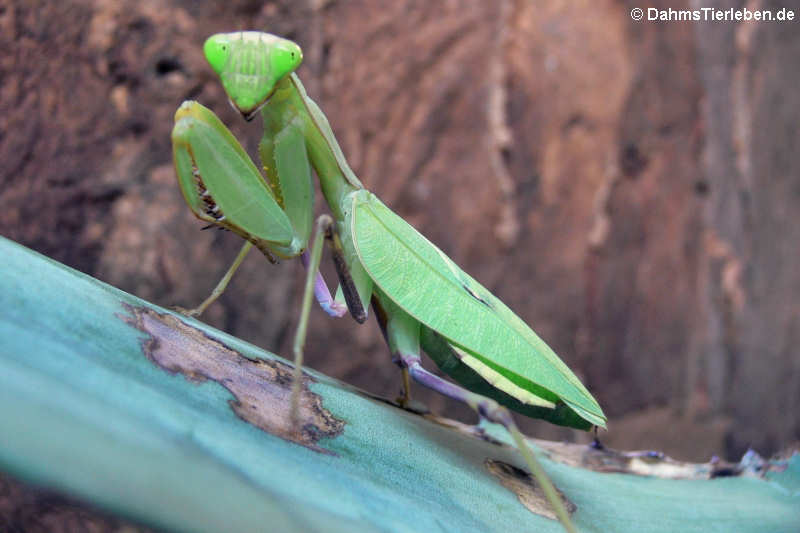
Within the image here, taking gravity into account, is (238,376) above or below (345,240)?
below

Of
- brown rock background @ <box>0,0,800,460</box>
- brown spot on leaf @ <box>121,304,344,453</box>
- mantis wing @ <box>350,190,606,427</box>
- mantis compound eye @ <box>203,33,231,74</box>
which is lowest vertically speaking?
brown spot on leaf @ <box>121,304,344,453</box>

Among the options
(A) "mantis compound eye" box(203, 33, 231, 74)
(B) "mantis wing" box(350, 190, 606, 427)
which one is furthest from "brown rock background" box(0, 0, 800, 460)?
(B) "mantis wing" box(350, 190, 606, 427)

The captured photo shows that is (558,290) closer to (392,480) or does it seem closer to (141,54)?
(141,54)

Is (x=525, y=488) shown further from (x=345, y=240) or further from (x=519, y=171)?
(x=519, y=171)

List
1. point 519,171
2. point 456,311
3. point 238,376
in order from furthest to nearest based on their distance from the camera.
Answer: point 519,171
point 456,311
point 238,376

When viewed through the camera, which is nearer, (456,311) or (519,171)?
(456,311)

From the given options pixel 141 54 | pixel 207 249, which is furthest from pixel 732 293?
pixel 141 54

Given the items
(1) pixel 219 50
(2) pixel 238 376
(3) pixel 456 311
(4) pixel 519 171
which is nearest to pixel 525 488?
(3) pixel 456 311

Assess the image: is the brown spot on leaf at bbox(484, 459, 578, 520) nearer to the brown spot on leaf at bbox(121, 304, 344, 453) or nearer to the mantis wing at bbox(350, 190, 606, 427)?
the mantis wing at bbox(350, 190, 606, 427)
